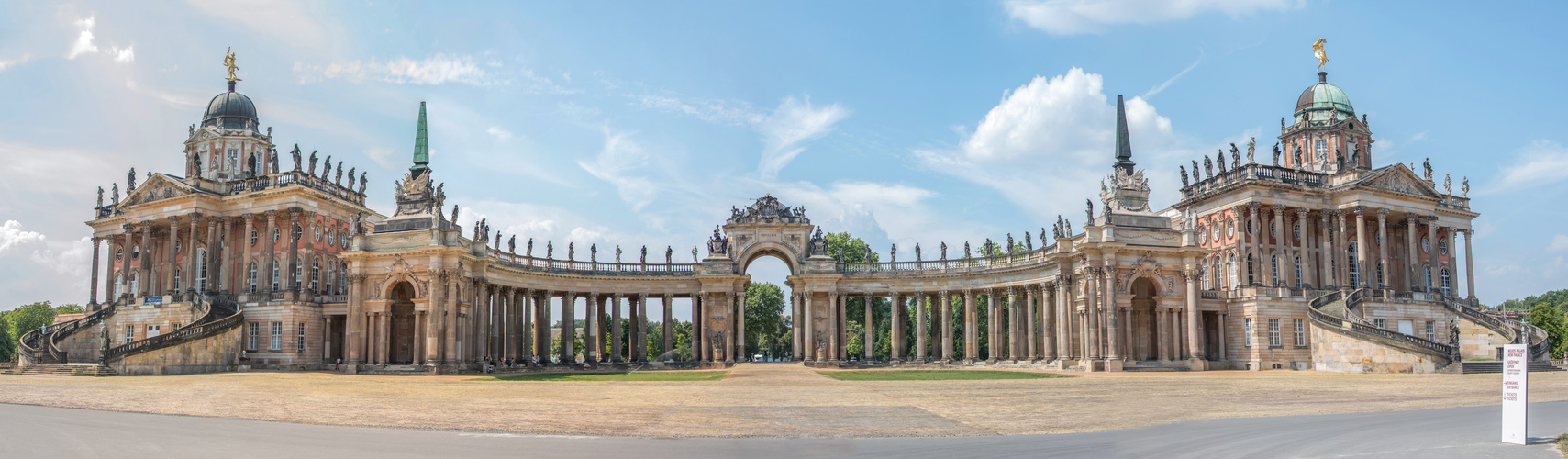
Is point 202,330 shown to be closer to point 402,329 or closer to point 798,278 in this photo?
point 402,329

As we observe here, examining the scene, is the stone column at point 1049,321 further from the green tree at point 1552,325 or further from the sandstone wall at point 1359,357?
the green tree at point 1552,325

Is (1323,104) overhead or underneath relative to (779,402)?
overhead

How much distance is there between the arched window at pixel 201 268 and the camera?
66.7 meters

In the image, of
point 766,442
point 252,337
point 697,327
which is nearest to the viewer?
point 766,442

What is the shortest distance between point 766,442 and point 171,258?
64042 mm

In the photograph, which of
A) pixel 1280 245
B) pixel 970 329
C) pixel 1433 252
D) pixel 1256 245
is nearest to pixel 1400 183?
pixel 1433 252

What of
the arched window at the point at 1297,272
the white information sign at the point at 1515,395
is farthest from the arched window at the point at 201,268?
the arched window at the point at 1297,272

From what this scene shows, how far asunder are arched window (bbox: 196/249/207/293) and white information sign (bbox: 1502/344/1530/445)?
71.0 meters

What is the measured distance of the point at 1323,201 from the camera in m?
64.8

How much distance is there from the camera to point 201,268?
67125 mm

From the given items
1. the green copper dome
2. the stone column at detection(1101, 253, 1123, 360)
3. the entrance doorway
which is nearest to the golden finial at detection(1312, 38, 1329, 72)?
the green copper dome

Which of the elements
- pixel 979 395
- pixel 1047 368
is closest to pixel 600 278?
pixel 1047 368

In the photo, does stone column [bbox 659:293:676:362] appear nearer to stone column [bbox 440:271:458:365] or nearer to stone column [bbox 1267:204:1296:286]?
stone column [bbox 440:271:458:365]

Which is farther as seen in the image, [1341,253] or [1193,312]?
[1341,253]
